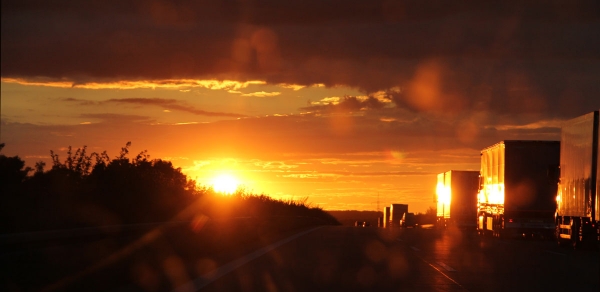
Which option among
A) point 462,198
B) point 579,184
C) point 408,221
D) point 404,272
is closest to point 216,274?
point 404,272

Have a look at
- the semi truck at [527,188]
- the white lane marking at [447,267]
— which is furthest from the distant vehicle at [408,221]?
the white lane marking at [447,267]

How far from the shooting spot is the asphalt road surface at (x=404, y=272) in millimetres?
12742

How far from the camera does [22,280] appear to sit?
9.16 m

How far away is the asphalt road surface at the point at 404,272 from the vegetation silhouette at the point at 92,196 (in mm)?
2983

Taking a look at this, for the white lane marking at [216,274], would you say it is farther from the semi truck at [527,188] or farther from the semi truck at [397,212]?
the semi truck at [397,212]

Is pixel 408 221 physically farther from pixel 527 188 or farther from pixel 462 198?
pixel 527 188

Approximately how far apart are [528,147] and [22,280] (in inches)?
1167

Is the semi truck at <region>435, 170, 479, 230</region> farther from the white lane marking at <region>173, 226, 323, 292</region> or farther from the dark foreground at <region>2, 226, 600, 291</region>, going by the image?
the white lane marking at <region>173, 226, 323, 292</region>

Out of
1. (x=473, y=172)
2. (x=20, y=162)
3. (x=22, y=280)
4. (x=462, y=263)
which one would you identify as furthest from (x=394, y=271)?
(x=473, y=172)

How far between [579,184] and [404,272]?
40.3ft

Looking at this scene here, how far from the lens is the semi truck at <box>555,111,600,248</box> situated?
24125mm

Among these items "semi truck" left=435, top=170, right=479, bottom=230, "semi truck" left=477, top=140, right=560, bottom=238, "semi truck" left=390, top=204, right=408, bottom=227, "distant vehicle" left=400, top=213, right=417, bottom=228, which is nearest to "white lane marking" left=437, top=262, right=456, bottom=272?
"semi truck" left=477, top=140, right=560, bottom=238

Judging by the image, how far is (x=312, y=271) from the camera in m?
15.3

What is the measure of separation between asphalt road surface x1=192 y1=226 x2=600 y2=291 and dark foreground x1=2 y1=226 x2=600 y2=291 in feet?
0.05
